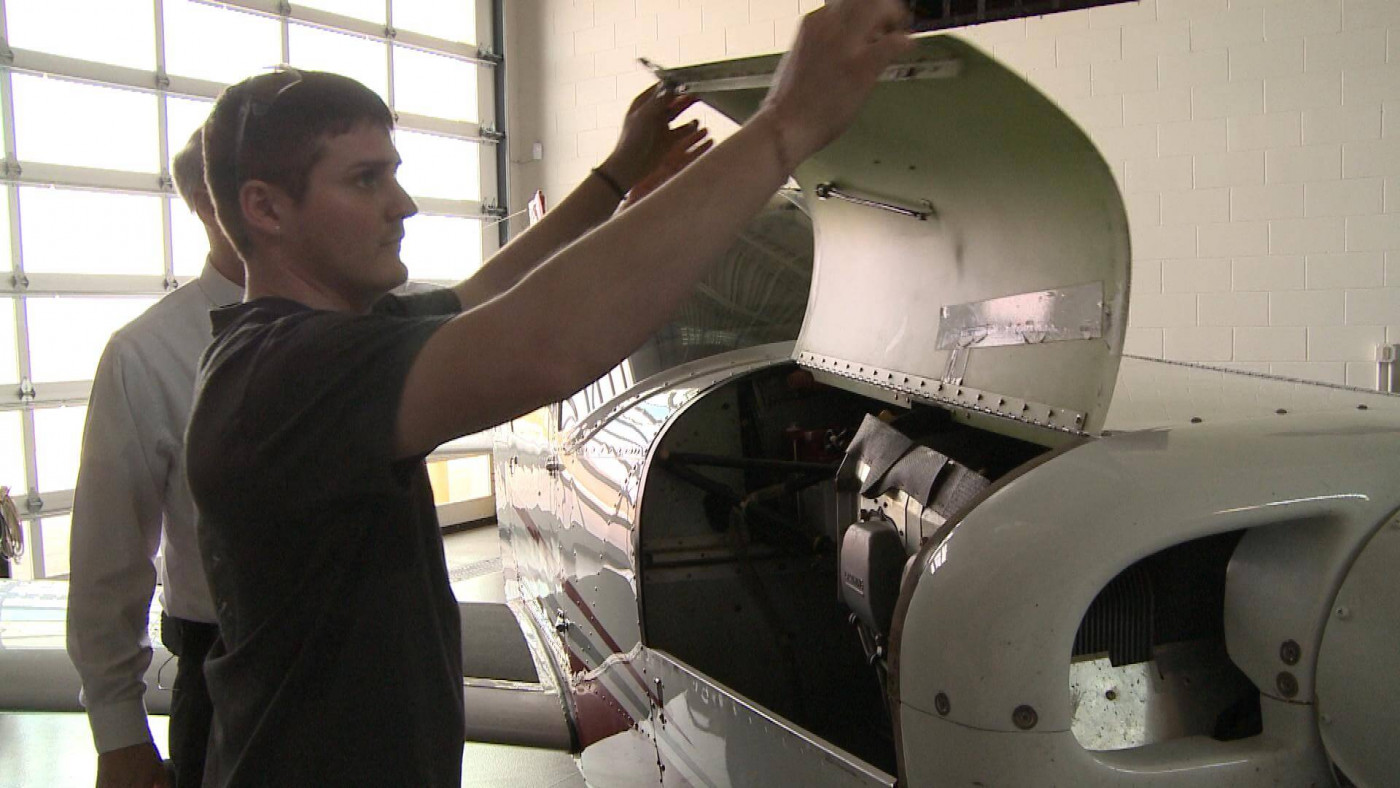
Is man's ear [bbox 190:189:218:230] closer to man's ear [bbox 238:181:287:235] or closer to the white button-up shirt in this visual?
the white button-up shirt

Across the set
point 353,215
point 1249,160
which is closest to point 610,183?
point 353,215

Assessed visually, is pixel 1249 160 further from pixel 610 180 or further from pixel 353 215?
pixel 353 215

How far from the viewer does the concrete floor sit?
412cm

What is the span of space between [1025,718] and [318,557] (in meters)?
0.91

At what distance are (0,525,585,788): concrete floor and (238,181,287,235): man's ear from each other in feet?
9.88

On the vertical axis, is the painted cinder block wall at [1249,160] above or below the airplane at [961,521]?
above

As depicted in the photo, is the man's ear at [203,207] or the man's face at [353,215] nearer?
the man's face at [353,215]

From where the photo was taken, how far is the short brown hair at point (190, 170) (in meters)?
2.15

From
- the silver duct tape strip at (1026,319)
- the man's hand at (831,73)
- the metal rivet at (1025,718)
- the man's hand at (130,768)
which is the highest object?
the man's hand at (831,73)

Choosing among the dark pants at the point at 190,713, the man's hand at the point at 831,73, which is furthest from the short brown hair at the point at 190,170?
the man's hand at the point at 831,73

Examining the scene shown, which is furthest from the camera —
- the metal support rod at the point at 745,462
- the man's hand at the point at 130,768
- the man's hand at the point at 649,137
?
the metal support rod at the point at 745,462

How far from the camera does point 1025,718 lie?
1358 mm

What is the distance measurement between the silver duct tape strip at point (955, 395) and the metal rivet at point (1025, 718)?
49 cm

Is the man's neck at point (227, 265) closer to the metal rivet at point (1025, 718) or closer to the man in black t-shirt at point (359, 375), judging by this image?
the man in black t-shirt at point (359, 375)
